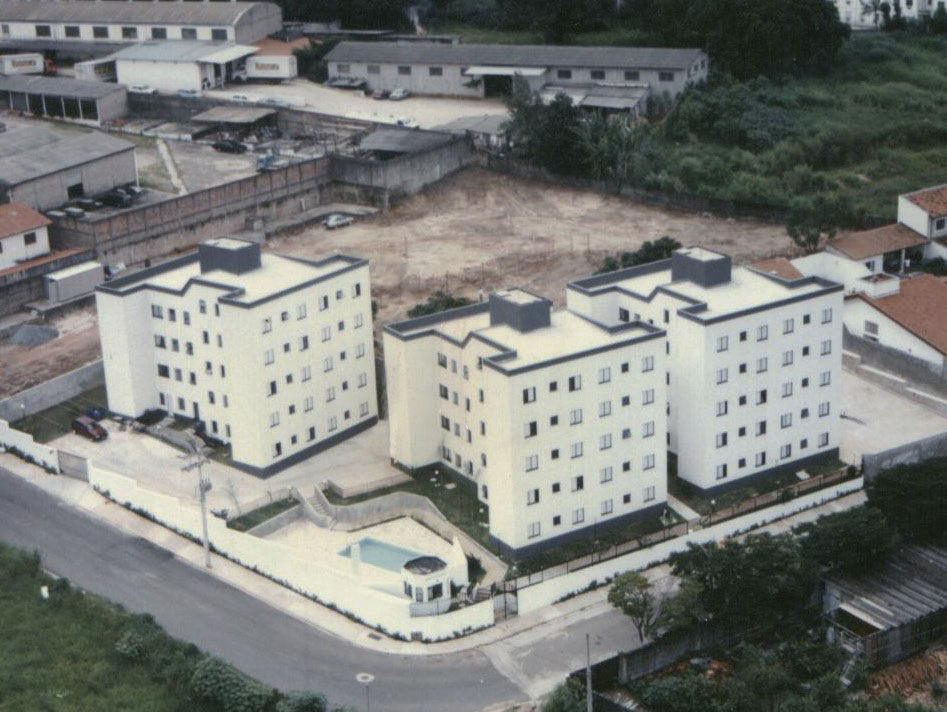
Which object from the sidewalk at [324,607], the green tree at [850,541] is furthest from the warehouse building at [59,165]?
the green tree at [850,541]

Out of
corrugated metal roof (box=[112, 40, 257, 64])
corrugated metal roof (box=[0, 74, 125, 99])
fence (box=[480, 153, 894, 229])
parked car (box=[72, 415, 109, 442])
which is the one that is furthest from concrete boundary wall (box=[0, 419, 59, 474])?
corrugated metal roof (box=[112, 40, 257, 64])

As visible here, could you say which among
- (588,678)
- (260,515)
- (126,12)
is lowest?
(260,515)

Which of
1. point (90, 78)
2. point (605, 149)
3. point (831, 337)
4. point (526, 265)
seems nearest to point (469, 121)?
point (605, 149)

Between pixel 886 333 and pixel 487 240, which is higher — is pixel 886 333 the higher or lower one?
the higher one

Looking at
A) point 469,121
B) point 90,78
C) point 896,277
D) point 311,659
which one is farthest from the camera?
point 90,78

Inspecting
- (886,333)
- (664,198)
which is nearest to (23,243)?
(664,198)

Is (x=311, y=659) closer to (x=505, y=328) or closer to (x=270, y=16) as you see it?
(x=505, y=328)

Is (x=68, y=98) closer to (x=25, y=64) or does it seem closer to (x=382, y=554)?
(x=25, y=64)
